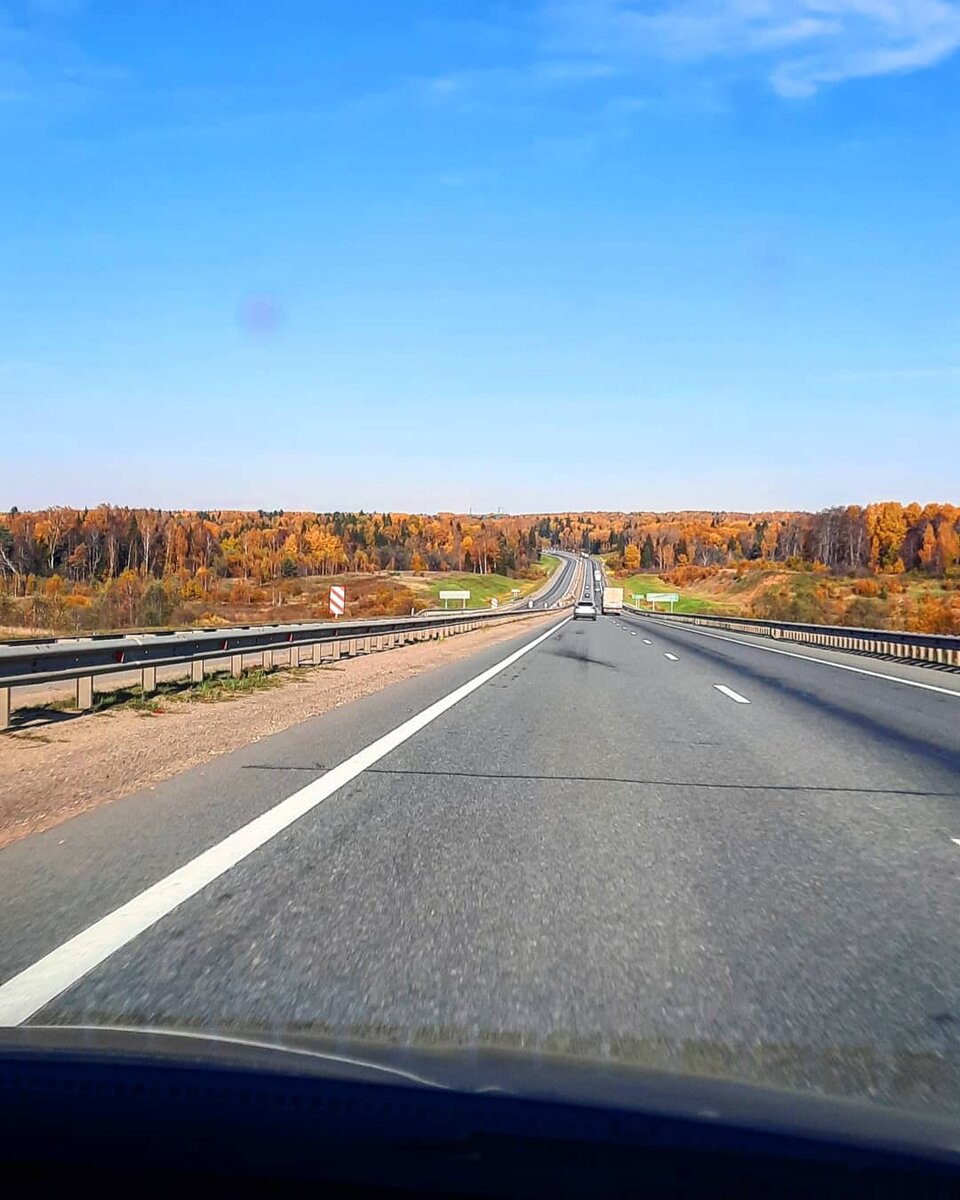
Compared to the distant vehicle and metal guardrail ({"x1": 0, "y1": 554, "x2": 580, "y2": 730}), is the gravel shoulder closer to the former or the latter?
metal guardrail ({"x1": 0, "y1": 554, "x2": 580, "y2": 730})

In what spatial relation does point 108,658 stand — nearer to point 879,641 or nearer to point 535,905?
point 535,905

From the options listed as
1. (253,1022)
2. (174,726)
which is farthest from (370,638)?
(253,1022)

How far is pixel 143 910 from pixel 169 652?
1105 centimetres

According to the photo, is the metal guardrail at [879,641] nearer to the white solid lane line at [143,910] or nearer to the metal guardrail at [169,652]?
the metal guardrail at [169,652]

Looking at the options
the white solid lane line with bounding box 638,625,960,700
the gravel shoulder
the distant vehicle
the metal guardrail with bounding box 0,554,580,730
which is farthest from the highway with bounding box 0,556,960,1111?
the distant vehicle

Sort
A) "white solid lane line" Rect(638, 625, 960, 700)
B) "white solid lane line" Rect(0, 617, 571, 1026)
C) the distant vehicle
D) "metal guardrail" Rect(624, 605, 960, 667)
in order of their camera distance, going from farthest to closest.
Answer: the distant vehicle → "metal guardrail" Rect(624, 605, 960, 667) → "white solid lane line" Rect(638, 625, 960, 700) → "white solid lane line" Rect(0, 617, 571, 1026)

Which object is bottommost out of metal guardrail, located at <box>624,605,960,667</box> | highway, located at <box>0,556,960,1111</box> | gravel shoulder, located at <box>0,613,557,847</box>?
metal guardrail, located at <box>624,605,960,667</box>

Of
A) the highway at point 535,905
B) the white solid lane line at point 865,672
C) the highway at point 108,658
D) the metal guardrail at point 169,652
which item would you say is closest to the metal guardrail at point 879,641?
the white solid lane line at point 865,672

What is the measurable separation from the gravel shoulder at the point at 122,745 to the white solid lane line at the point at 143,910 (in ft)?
4.81

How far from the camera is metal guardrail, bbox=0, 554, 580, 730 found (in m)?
11.9

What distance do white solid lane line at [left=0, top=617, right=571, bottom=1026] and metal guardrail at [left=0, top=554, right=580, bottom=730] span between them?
4.06 meters

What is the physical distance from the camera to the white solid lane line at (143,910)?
14.2ft

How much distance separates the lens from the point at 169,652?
52.9ft

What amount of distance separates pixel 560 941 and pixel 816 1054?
4.83ft
